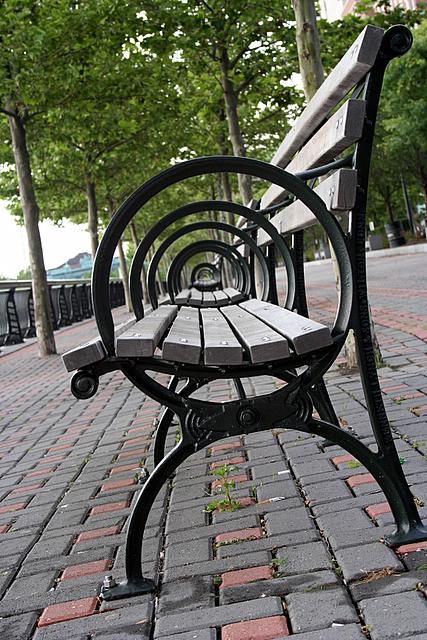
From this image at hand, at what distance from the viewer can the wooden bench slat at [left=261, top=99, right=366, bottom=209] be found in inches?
99.7

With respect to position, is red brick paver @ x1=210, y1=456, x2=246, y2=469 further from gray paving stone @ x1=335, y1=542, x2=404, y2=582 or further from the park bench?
gray paving stone @ x1=335, y1=542, x2=404, y2=582

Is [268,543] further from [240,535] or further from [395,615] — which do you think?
[395,615]

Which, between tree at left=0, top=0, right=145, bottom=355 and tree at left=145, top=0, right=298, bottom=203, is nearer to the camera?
tree at left=0, top=0, right=145, bottom=355

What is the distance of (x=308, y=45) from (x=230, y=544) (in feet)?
14.5

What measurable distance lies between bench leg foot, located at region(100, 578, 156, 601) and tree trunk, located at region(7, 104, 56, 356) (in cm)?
1102

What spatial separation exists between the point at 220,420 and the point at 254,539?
470 millimetres

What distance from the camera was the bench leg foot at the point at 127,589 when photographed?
253 centimetres

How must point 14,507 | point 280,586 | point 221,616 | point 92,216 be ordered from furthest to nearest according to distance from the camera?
point 92,216
point 14,507
point 280,586
point 221,616

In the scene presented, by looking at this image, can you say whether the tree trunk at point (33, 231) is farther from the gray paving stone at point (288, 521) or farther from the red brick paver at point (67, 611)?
the red brick paver at point (67, 611)

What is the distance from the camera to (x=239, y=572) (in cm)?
256

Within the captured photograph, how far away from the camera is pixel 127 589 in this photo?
2543 mm

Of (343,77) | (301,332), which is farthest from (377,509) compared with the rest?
(343,77)

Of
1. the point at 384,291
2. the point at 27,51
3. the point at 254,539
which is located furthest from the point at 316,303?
the point at 254,539

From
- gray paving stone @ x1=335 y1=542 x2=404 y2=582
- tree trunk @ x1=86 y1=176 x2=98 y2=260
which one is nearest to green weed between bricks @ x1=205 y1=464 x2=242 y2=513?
gray paving stone @ x1=335 y1=542 x2=404 y2=582
